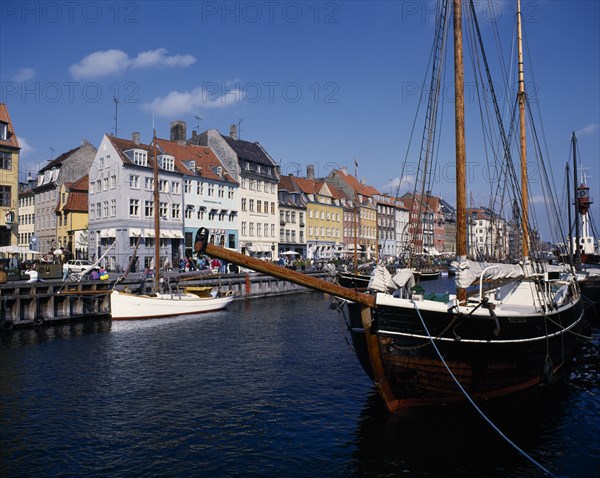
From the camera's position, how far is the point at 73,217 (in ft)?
213

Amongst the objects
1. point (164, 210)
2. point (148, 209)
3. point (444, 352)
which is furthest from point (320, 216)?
point (444, 352)

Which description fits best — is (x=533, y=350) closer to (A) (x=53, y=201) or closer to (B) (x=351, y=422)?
(B) (x=351, y=422)

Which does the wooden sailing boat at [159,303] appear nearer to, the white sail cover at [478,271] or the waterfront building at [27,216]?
the white sail cover at [478,271]

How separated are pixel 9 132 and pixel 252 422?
43.0 meters

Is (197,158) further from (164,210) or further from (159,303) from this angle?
(159,303)

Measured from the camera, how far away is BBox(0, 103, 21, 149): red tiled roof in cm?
4512

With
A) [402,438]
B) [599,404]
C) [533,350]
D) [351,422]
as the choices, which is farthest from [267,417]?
[599,404]

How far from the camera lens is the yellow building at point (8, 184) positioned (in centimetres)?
4434

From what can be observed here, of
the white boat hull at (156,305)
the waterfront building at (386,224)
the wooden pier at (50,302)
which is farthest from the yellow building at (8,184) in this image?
the waterfront building at (386,224)

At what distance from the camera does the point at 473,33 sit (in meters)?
17.8

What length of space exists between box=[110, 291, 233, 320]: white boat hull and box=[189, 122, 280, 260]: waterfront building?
1243 inches

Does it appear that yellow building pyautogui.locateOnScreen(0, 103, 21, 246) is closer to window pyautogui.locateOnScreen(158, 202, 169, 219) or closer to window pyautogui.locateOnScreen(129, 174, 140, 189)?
window pyautogui.locateOnScreen(129, 174, 140, 189)

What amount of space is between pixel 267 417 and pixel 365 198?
92.9 m

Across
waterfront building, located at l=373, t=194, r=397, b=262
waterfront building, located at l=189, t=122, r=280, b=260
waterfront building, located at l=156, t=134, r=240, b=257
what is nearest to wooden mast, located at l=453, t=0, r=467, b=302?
waterfront building, located at l=156, t=134, r=240, b=257
